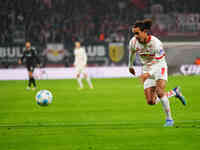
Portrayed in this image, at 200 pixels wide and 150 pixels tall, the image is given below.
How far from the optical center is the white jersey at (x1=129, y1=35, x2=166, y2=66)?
27.7 ft

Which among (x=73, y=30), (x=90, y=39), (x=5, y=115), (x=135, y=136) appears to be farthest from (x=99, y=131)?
(x=73, y=30)

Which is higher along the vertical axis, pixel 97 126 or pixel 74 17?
pixel 74 17

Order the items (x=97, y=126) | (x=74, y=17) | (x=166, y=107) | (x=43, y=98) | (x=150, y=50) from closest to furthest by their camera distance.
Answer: (x=150, y=50)
(x=166, y=107)
(x=97, y=126)
(x=43, y=98)
(x=74, y=17)

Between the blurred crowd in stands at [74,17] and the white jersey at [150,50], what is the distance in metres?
21.5

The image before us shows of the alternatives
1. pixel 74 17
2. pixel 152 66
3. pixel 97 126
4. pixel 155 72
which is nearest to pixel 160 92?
pixel 155 72

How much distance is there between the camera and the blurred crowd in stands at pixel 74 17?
103ft

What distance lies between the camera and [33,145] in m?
6.79

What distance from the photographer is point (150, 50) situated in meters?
8.49

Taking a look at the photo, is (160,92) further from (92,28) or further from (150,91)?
(92,28)

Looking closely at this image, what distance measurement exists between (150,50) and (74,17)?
2444 centimetres

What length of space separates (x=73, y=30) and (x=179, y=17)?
789cm

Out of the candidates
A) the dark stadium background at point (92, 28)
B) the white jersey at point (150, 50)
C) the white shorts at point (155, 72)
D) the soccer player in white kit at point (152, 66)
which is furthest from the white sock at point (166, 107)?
the dark stadium background at point (92, 28)

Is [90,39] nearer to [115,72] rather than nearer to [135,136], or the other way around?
[115,72]

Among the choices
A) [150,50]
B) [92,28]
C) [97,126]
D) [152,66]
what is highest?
[92,28]
